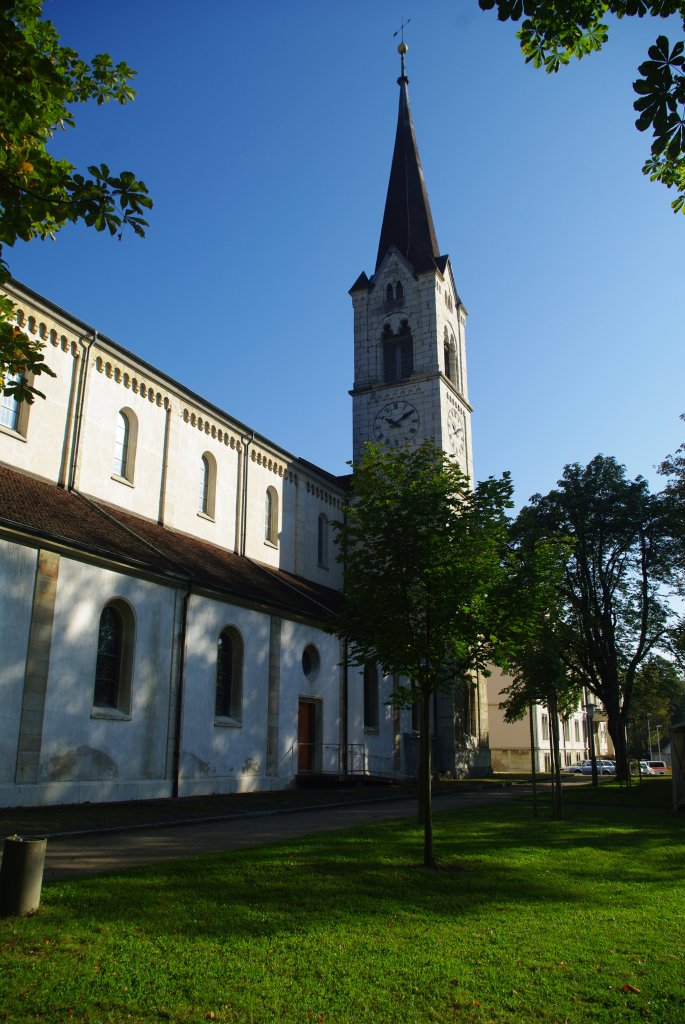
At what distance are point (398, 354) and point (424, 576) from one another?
1353 inches

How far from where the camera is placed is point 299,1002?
19.1 feet

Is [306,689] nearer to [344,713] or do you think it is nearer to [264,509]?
[344,713]

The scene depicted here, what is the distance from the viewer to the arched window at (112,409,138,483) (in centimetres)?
2569

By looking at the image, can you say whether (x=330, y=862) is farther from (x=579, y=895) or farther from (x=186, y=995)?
(x=186, y=995)

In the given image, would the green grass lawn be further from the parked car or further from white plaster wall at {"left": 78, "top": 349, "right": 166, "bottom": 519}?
the parked car

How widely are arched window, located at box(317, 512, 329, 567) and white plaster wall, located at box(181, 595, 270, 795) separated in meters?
11.5

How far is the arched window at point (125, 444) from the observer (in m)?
25.7

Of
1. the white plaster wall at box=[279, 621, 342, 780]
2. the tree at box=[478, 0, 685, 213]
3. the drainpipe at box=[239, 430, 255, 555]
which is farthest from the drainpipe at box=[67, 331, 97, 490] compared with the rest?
the tree at box=[478, 0, 685, 213]

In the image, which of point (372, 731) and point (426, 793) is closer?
point (426, 793)

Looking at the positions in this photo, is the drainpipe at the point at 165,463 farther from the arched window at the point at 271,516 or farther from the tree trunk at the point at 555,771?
the tree trunk at the point at 555,771

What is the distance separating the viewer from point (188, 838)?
13312mm

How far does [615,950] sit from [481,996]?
2.02 meters

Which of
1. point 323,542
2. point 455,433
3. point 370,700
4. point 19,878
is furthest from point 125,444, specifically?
point 455,433

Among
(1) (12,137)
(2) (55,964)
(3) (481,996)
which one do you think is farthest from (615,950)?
(1) (12,137)
